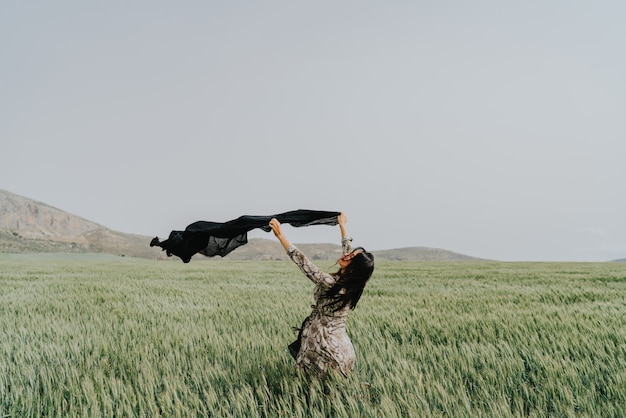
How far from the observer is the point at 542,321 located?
6398 millimetres

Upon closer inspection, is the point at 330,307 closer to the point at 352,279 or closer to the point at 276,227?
the point at 352,279

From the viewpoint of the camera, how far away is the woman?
303 cm

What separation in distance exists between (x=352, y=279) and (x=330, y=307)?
33cm

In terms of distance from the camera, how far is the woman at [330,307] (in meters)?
3.03

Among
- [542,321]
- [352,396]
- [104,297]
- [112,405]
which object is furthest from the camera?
[104,297]

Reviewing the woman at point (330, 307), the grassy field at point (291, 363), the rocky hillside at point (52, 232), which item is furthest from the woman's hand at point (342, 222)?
the rocky hillside at point (52, 232)

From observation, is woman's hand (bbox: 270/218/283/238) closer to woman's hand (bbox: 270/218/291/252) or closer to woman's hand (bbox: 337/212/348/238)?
woman's hand (bbox: 270/218/291/252)

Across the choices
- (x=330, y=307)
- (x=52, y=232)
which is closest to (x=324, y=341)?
(x=330, y=307)

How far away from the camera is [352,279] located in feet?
9.91

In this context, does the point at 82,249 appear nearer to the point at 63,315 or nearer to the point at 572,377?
the point at 63,315

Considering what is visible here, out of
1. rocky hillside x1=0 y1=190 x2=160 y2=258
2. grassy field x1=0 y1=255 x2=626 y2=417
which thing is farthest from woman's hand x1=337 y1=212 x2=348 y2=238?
rocky hillside x1=0 y1=190 x2=160 y2=258

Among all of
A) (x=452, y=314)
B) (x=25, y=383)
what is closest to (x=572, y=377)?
(x=452, y=314)

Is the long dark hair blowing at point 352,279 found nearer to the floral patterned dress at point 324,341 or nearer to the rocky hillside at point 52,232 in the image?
the floral patterned dress at point 324,341

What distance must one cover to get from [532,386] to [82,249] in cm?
8516
